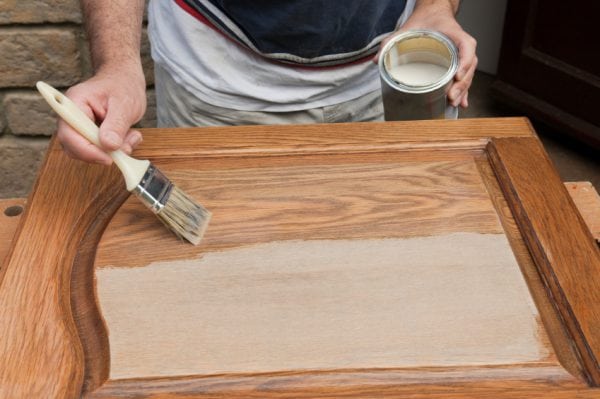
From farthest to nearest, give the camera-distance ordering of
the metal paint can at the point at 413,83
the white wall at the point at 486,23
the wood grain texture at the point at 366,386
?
the white wall at the point at 486,23
the metal paint can at the point at 413,83
the wood grain texture at the point at 366,386

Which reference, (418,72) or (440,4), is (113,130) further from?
(440,4)

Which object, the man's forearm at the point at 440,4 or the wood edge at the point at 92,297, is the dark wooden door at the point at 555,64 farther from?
the wood edge at the point at 92,297

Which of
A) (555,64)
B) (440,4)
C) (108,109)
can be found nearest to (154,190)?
(108,109)

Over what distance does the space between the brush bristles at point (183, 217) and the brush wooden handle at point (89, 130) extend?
46 millimetres

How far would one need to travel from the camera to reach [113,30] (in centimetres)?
110

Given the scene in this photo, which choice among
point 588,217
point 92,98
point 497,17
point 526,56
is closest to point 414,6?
point 588,217

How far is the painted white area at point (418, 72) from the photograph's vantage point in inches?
40.6

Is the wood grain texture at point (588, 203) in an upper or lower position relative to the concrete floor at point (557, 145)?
upper

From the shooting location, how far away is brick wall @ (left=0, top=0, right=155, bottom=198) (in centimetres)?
184

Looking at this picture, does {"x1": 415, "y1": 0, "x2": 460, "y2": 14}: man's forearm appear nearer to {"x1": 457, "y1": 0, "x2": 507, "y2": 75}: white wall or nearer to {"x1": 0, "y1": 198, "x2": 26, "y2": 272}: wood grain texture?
{"x1": 0, "y1": 198, "x2": 26, "y2": 272}: wood grain texture

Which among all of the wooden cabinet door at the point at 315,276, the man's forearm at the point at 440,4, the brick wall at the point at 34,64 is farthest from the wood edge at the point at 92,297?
the brick wall at the point at 34,64

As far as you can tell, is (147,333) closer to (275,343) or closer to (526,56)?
(275,343)

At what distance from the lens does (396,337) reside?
0.75 meters

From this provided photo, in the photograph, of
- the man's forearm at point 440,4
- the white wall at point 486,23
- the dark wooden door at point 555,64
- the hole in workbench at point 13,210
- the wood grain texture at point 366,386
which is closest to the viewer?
the wood grain texture at point 366,386
